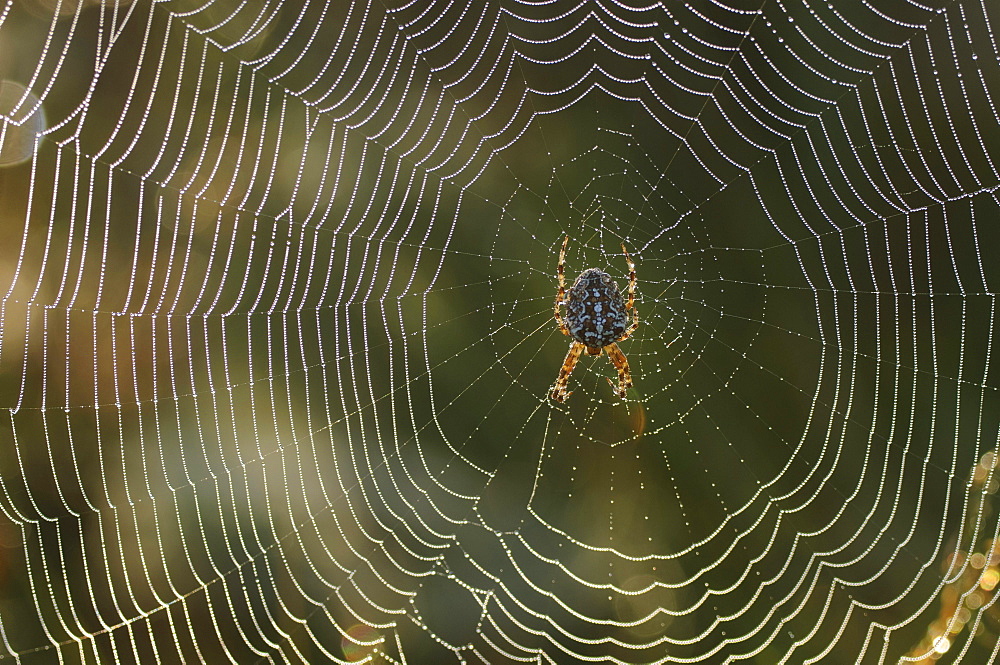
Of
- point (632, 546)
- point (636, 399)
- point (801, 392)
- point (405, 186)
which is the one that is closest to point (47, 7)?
point (405, 186)

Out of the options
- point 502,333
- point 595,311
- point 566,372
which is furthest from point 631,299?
point 502,333

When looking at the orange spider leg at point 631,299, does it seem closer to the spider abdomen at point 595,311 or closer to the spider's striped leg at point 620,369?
the spider abdomen at point 595,311

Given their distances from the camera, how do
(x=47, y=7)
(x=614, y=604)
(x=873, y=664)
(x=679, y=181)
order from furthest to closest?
(x=679, y=181) < (x=614, y=604) < (x=873, y=664) < (x=47, y=7)

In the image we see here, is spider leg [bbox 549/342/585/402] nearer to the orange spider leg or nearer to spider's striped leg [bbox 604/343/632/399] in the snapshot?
spider's striped leg [bbox 604/343/632/399]

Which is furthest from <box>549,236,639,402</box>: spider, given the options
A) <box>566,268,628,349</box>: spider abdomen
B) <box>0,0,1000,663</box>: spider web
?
<box>0,0,1000,663</box>: spider web

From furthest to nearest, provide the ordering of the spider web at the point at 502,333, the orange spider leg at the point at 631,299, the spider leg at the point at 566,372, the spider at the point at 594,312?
the spider leg at the point at 566,372
the spider at the point at 594,312
the orange spider leg at the point at 631,299
the spider web at the point at 502,333

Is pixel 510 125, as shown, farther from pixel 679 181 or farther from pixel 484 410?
pixel 484 410

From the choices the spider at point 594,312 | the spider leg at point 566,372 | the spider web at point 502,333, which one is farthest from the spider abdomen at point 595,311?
the spider web at point 502,333
